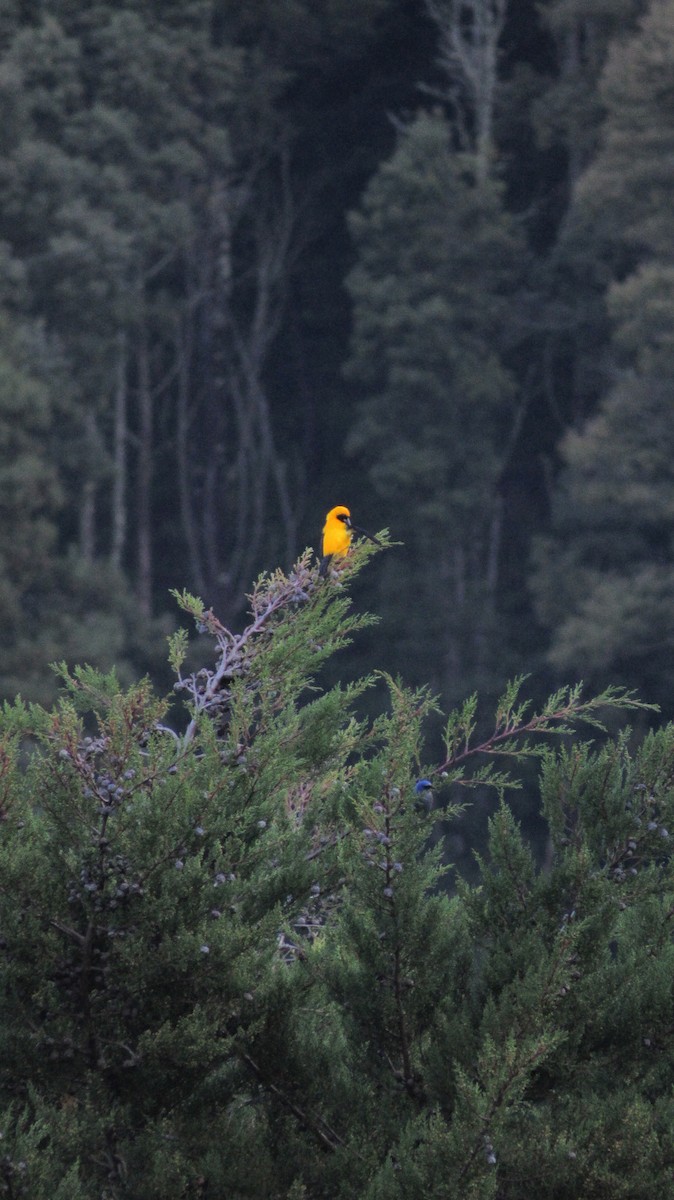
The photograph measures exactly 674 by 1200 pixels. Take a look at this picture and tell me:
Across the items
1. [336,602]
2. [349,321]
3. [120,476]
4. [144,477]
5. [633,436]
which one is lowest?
[336,602]

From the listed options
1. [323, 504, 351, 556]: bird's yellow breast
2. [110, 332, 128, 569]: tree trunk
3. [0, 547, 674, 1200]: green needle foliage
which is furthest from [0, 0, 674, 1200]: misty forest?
[323, 504, 351, 556]: bird's yellow breast

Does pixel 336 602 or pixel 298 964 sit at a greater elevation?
pixel 336 602

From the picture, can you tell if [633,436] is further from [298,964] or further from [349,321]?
[298,964]

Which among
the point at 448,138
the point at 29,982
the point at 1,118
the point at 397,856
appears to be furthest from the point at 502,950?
the point at 448,138

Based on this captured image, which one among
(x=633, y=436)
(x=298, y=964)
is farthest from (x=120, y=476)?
(x=298, y=964)

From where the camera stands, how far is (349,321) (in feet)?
95.3

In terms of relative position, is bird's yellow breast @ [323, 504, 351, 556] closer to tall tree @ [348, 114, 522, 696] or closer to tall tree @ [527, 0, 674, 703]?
tall tree @ [527, 0, 674, 703]

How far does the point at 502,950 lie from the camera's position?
3930 mm

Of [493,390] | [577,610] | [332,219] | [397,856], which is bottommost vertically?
[397,856]

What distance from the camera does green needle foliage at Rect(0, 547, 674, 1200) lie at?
11.9ft

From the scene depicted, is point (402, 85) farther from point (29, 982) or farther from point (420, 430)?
point (29, 982)

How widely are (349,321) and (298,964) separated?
25.4m

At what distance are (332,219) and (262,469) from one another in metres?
4.18

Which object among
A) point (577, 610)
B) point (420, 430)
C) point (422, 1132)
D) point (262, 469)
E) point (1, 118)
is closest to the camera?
point (422, 1132)
